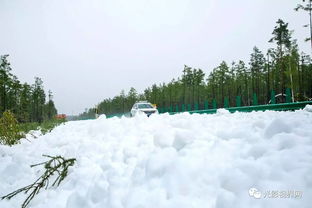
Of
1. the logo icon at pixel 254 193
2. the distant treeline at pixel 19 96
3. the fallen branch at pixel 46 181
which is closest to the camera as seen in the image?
the logo icon at pixel 254 193

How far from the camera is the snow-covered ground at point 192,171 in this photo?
6.29 feet

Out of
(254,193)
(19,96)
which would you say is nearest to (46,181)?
(254,193)

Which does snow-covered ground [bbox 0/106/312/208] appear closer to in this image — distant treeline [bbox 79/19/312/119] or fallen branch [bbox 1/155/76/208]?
fallen branch [bbox 1/155/76/208]

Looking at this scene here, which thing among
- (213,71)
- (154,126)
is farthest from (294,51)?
(154,126)

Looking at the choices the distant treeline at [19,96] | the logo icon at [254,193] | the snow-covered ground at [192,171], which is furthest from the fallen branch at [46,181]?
the distant treeline at [19,96]

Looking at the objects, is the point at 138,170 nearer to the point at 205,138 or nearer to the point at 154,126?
the point at 205,138

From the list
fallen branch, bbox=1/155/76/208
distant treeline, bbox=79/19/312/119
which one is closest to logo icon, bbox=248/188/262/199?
fallen branch, bbox=1/155/76/208

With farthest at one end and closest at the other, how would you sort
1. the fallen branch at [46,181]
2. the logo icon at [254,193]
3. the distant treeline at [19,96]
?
the distant treeline at [19,96]
the fallen branch at [46,181]
the logo icon at [254,193]

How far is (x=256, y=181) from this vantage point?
1974mm

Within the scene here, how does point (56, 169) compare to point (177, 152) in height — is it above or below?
below

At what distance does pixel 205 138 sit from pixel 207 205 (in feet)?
3.50

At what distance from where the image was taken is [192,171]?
234 centimetres

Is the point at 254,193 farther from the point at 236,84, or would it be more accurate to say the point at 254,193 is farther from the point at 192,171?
the point at 236,84

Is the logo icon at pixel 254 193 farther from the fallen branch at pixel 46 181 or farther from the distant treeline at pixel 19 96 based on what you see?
the distant treeline at pixel 19 96
